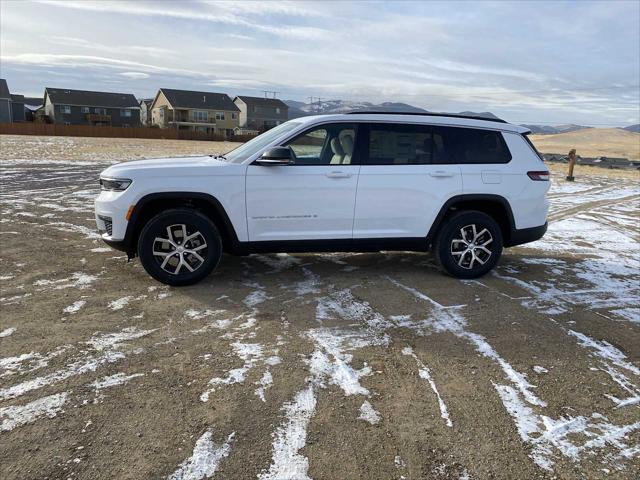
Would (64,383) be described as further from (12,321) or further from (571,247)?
(571,247)

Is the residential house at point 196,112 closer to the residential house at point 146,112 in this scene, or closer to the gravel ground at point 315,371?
the residential house at point 146,112

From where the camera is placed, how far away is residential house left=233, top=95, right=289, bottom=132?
8519 cm

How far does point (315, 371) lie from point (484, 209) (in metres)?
3.34

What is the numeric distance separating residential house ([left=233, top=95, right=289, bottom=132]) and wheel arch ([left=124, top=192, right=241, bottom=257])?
263 feet

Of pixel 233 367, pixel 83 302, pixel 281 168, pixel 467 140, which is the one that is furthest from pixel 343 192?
pixel 83 302

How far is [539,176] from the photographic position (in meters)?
5.93

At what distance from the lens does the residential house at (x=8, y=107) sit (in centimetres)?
6775

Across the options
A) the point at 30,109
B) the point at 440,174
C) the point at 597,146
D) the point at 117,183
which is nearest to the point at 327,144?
the point at 440,174

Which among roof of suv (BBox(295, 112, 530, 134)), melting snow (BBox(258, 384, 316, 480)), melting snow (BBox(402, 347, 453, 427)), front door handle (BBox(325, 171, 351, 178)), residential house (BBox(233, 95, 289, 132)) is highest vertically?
residential house (BBox(233, 95, 289, 132))

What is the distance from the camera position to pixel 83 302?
4812 mm

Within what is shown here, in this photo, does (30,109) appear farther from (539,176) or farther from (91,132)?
(539,176)

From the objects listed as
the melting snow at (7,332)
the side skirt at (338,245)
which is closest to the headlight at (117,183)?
the side skirt at (338,245)

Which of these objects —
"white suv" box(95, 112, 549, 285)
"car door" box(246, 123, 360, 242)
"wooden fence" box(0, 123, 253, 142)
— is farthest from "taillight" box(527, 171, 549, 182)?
"wooden fence" box(0, 123, 253, 142)

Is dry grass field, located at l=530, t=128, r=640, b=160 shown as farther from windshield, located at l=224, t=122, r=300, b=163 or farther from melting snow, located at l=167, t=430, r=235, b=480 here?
melting snow, located at l=167, t=430, r=235, b=480
